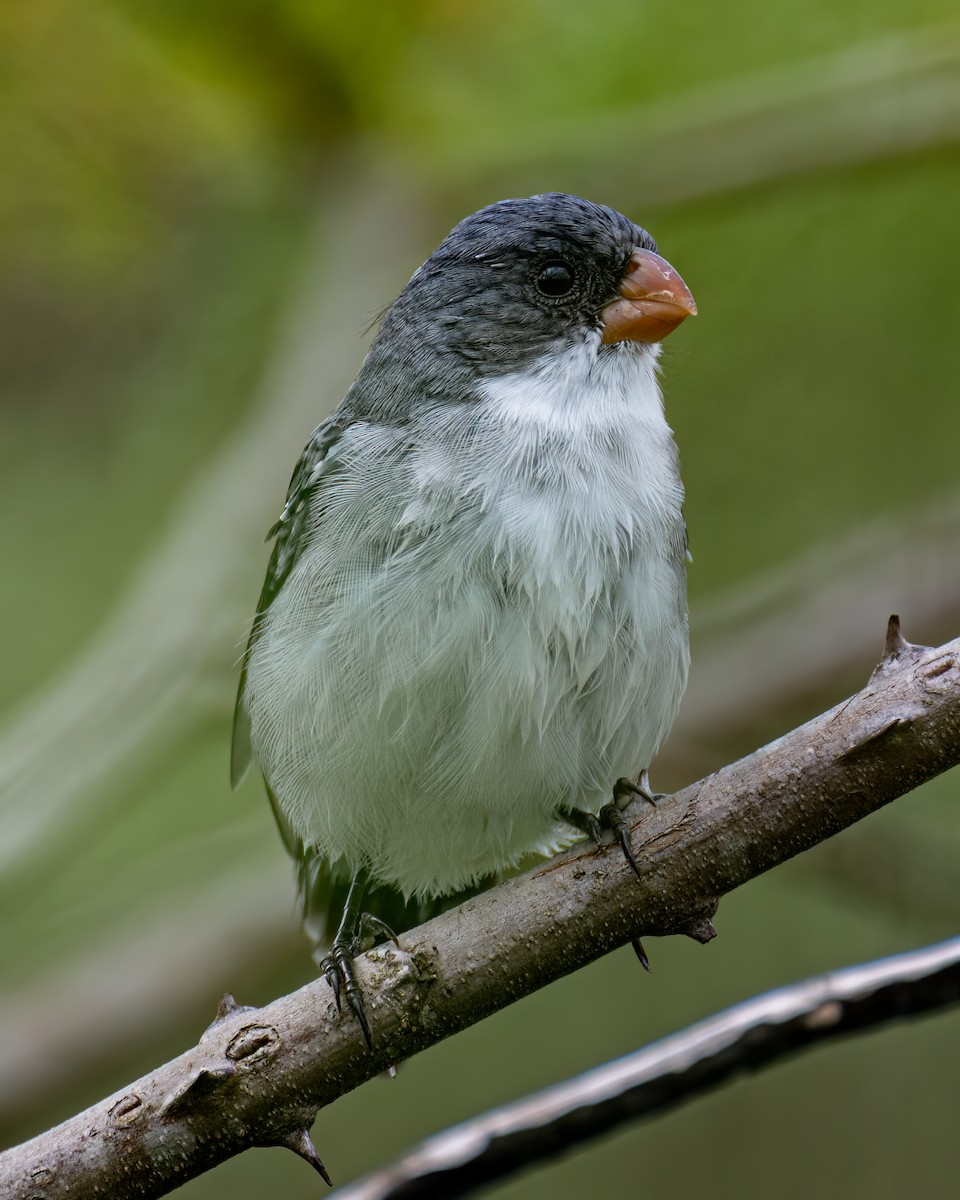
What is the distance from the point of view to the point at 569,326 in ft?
10.9

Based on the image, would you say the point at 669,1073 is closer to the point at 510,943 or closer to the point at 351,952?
the point at 510,943

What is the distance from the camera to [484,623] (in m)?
2.83

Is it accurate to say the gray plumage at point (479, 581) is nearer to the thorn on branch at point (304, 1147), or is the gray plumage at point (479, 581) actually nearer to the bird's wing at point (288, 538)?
the bird's wing at point (288, 538)

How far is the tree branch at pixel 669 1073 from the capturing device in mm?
1925

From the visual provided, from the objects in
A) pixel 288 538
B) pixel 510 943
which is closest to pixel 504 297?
pixel 288 538

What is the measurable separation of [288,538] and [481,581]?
2.62ft

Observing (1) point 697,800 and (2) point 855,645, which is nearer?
(1) point 697,800

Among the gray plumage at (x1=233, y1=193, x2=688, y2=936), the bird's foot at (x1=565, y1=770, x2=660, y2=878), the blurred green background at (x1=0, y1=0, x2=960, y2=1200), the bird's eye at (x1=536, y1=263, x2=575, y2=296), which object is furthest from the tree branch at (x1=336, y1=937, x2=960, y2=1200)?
the blurred green background at (x1=0, y1=0, x2=960, y2=1200)

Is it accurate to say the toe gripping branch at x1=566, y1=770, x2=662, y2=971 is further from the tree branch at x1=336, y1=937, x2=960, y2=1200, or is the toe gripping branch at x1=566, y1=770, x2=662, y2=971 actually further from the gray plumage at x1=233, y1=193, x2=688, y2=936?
the tree branch at x1=336, y1=937, x2=960, y2=1200

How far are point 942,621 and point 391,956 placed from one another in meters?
2.89

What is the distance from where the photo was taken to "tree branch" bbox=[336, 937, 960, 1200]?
1.92 meters

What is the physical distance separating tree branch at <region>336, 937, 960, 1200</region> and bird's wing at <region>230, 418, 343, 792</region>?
1683 millimetres

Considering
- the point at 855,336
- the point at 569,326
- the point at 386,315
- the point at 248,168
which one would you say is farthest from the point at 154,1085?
the point at 855,336

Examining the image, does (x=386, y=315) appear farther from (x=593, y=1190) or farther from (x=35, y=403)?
(x=593, y=1190)
